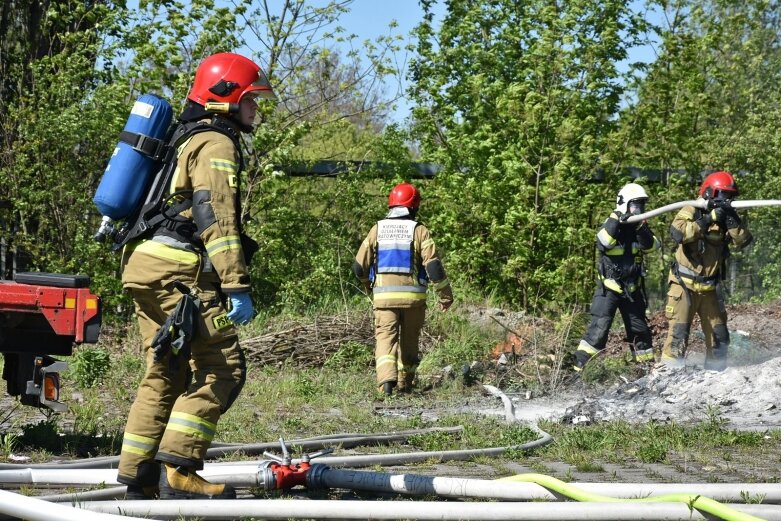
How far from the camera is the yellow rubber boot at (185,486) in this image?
4777 millimetres

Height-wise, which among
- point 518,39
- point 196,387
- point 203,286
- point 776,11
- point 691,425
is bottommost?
point 691,425

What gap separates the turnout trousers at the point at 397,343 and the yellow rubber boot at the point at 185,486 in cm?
535

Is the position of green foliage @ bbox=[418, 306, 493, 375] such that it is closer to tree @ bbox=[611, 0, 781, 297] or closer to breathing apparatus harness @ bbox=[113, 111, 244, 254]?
tree @ bbox=[611, 0, 781, 297]

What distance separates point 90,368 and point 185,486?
205 inches

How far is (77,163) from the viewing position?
14188 millimetres

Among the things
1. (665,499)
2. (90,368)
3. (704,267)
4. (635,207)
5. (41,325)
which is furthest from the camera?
(704,267)

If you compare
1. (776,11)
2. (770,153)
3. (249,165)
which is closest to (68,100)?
(249,165)

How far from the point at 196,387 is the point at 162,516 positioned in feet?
2.16

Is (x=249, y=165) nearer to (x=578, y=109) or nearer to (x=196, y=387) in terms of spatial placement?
(x=578, y=109)

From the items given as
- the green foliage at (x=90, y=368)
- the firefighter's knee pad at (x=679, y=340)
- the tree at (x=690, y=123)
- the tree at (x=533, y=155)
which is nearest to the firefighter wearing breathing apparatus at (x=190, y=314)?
the green foliage at (x=90, y=368)

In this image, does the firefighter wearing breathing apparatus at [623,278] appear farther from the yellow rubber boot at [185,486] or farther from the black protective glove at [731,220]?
the yellow rubber boot at [185,486]

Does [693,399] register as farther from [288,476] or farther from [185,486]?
[185,486]

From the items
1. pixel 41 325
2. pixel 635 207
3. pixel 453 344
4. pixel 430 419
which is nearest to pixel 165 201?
pixel 41 325

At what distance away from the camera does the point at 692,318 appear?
37.1 ft
